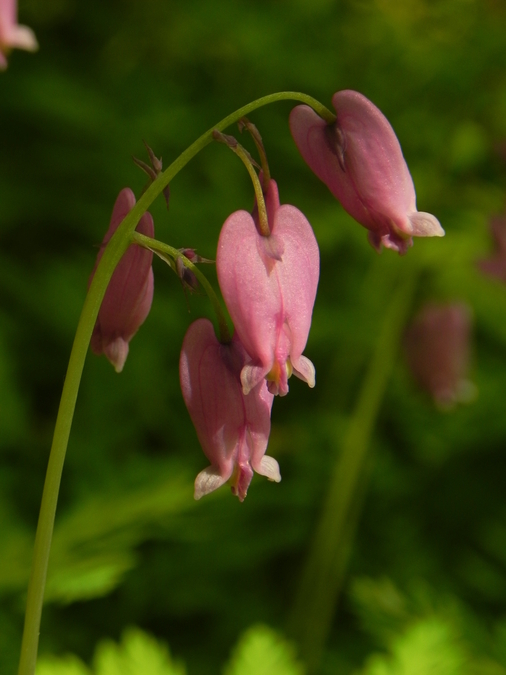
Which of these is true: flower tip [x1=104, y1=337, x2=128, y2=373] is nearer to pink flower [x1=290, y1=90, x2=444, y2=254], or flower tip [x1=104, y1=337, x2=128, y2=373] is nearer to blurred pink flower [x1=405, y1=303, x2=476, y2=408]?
pink flower [x1=290, y1=90, x2=444, y2=254]

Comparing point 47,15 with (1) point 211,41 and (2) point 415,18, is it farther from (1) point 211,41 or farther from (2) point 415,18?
(2) point 415,18

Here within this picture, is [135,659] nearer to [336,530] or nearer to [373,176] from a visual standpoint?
[373,176]

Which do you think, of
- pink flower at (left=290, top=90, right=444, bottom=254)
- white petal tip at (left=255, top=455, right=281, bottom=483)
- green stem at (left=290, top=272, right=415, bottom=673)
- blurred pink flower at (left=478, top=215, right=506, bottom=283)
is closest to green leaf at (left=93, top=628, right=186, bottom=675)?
white petal tip at (left=255, top=455, right=281, bottom=483)

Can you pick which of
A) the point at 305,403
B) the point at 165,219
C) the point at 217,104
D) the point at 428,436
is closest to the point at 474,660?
the point at 428,436

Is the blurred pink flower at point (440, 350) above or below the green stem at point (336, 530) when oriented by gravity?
above

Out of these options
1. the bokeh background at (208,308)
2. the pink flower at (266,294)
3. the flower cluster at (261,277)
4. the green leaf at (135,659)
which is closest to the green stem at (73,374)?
the flower cluster at (261,277)

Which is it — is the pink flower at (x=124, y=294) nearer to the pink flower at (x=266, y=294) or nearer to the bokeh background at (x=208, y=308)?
the pink flower at (x=266, y=294)
